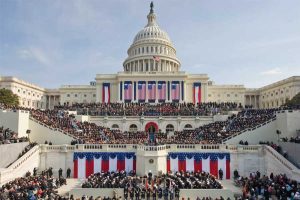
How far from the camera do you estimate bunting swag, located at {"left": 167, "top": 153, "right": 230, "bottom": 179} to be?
39375mm

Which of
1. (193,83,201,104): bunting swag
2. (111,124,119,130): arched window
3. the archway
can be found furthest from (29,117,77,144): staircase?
(193,83,201,104): bunting swag

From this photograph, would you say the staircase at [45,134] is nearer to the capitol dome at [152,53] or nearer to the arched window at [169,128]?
the arched window at [169,128]

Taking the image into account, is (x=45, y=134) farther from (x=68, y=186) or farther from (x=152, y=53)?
(x=152, y=53)

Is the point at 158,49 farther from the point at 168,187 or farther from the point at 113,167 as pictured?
the point at 168,187

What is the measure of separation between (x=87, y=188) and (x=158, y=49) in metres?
97.7

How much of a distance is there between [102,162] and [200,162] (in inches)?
511

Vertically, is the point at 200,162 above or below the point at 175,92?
below

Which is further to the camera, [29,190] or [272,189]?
[272,189]

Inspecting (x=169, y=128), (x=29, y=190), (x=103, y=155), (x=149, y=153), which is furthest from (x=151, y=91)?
(x=29, y=190)

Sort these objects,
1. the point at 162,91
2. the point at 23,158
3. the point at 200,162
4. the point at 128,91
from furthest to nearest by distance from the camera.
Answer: the point at 128,91 < the point at 162,91 < the point at 200,162 < the point at 23,158

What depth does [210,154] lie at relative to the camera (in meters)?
39.5

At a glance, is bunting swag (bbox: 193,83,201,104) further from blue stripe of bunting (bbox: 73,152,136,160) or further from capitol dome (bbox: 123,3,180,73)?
blue stripe of bunting (bbox: 73,152,136,160)

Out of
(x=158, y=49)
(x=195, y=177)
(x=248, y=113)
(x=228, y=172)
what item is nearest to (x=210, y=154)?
(x=228, y=172)

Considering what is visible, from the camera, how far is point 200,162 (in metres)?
39.4
